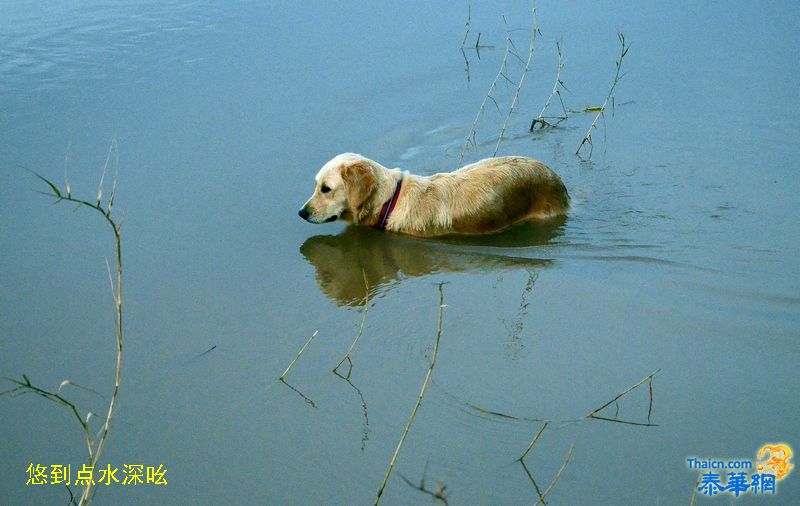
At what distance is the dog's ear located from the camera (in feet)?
21.1

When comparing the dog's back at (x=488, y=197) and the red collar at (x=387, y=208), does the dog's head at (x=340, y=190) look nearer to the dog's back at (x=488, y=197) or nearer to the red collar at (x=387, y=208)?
the red collar at (x=387, y=208)

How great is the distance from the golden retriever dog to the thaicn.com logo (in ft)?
9.91

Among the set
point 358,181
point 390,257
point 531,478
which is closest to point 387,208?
point 358,181

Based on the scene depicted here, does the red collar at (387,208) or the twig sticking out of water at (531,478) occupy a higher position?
the red collar at (387,208)

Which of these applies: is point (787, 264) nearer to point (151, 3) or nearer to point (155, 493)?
point (155, 493)

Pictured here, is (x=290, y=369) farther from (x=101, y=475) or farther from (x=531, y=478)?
(x=531, y=478)

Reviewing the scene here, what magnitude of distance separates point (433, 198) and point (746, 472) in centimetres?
338

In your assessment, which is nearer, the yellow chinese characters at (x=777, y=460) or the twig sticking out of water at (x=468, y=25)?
the yellow chinese characters at (x=777, y=460)

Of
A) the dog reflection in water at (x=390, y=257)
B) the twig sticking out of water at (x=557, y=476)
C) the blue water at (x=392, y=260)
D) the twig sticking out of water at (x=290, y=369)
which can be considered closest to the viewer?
the twig sticking out of water at (x=557, y=476)

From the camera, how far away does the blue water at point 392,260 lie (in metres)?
4.03

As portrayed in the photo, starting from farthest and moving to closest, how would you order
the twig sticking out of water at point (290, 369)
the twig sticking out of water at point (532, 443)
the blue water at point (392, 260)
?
the twig sticking out of water at point (290, 369) → the blue water at point (392, 260) → the twig sticking out of water at point (532, 443)

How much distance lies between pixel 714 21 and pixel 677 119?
3.09m

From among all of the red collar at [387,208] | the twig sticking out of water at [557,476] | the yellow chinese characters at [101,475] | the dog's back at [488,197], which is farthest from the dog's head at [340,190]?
the twig sticking out of water at [557,476]

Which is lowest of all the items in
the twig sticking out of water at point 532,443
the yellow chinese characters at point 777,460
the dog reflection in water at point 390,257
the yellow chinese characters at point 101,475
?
the yellow chinese characters at point 777,460
